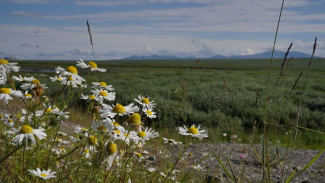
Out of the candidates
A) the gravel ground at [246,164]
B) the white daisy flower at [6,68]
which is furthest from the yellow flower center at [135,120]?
the gravel ground at [246,164]

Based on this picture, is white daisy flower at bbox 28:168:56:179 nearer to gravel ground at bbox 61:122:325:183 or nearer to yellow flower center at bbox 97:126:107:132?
yellow flower center at bbox 97:126:107:132

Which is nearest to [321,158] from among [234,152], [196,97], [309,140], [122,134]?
[234,152]

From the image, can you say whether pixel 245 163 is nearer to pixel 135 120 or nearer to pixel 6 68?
pixel 135 120

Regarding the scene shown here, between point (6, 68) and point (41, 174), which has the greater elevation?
point (6, 68)

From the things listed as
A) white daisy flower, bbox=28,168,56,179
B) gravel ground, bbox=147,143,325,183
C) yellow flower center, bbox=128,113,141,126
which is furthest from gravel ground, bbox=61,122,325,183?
white daisy flower, bbox=28,168,56,179

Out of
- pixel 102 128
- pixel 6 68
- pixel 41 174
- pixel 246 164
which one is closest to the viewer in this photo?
pixel 41 174

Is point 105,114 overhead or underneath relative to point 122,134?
overhead

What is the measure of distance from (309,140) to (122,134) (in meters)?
7.89

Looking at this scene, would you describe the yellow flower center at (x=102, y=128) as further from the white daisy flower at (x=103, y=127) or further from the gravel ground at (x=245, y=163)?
the gravel ground at (x=245, y=163)

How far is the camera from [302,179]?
411 centimetres

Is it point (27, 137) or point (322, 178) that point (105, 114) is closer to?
point (27, 137)

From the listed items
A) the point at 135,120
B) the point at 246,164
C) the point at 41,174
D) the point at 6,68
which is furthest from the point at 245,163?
the point at 6,68

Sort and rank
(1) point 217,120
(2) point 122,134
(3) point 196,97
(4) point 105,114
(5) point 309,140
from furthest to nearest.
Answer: (3) point 196,97 → (1) point 217,120 → (5) point 309,140 → (2) point 122,134 → (4) point 105,114

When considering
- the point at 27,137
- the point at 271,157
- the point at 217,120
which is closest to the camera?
the point at 27,137
